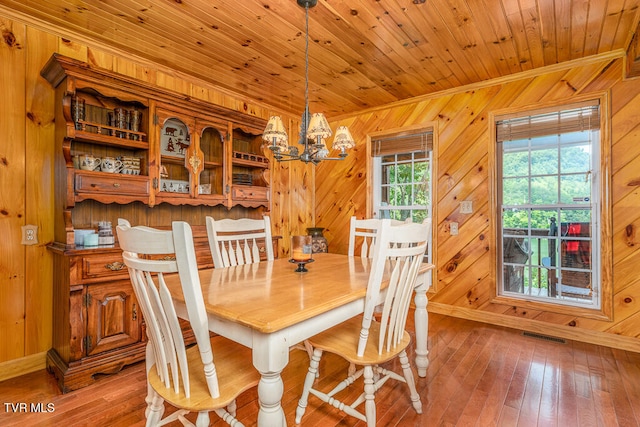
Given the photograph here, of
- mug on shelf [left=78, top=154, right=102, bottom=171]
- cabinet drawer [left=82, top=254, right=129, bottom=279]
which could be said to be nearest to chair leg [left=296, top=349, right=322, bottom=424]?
cabinet drawer [left=82, top=254, right=129, bottom=279]

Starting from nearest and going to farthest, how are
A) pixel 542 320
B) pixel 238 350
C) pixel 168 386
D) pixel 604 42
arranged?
pixel 168 386 → pixel 238 350 → pixel 604 42 → pixel 542 320

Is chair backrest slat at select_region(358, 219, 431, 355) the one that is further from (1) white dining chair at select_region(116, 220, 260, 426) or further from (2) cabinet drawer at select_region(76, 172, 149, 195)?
(2) cabinet drawer at select_region(76, 172, 149, 195)

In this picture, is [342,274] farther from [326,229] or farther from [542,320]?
[326,229]

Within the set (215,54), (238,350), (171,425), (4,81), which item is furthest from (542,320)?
(4,81)

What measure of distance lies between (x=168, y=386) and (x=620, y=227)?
3.39m

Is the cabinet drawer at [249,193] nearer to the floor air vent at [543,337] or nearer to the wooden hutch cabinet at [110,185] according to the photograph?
the wooden hutch cabinet at [110,185]

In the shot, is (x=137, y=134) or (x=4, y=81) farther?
(x=137, y=134)

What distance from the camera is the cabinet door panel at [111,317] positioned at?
6.95 feet

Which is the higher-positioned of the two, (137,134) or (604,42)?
(604,42)

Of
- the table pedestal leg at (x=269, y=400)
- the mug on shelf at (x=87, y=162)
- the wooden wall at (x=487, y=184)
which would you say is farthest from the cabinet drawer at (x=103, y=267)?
the wooden wall at (x=487, y=184)

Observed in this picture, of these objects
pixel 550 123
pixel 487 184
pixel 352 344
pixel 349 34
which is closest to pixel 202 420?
pixel 352 344

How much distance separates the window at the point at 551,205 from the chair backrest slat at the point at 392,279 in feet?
6.90

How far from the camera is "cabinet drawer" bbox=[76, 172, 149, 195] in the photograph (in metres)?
2.18

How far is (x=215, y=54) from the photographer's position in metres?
2.69
